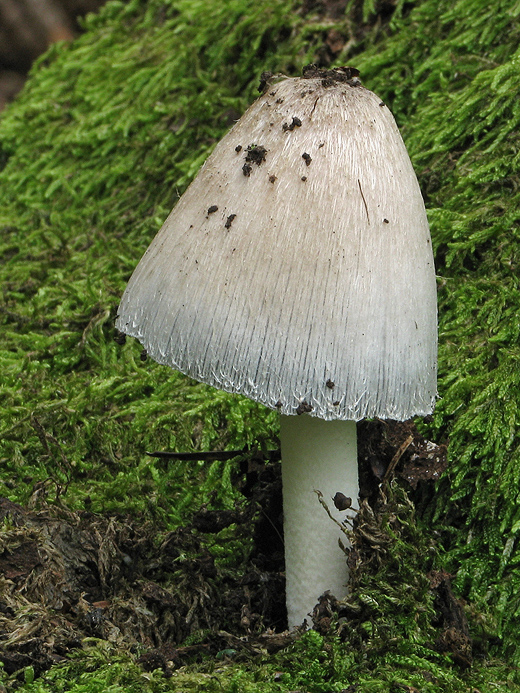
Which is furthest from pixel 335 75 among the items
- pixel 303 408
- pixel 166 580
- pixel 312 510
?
pixel 166 580

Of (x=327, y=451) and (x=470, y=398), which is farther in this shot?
(x=470, y=398)

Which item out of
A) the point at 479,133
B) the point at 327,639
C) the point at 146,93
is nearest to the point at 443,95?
the point at 479,133

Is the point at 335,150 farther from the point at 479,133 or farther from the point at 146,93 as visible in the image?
the point at 146,93

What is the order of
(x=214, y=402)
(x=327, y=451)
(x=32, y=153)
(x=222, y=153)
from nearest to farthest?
(x=222, y=153), (x=327, y=451), (x=214, y=402), (x=32, y=153)

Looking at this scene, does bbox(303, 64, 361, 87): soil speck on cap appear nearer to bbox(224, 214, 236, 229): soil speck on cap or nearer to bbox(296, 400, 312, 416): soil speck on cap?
bbox(224, 214, 236, 229): soil speck on cap

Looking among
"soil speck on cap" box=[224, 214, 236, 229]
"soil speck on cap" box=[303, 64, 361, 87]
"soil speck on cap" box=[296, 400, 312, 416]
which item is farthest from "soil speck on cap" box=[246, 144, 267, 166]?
"soil speck on cap" box=[296, 400, 312, 416]

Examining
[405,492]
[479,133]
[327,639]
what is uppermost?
[479,133]
